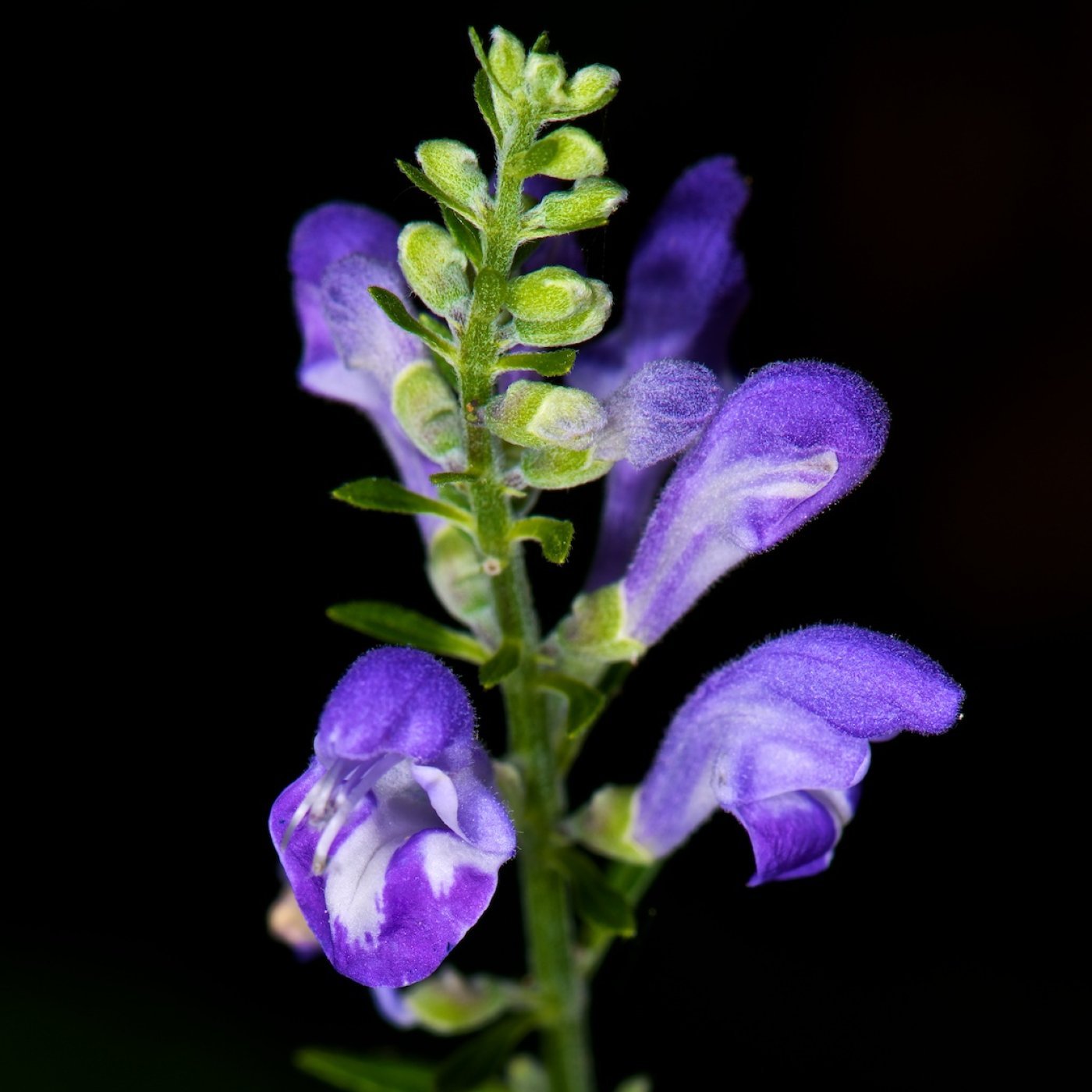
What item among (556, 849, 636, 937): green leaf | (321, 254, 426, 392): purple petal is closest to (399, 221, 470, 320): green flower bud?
(321, 254, 426, 392): purple petal

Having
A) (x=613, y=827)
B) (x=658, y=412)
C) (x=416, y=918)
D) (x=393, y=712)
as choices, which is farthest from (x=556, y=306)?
(x=613, y=827)

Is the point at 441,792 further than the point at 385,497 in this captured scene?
No

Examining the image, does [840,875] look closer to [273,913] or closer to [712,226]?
[273,913]

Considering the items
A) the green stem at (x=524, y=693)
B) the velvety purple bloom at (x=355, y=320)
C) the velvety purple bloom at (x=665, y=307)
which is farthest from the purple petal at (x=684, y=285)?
the green stem at (x=524, y=693)

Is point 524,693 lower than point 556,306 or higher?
lower

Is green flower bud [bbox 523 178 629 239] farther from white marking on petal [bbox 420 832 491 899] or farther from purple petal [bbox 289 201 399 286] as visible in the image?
white marking on petal [bbox 420 832 491 899]

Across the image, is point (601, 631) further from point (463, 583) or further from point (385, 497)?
point (385, 497)
